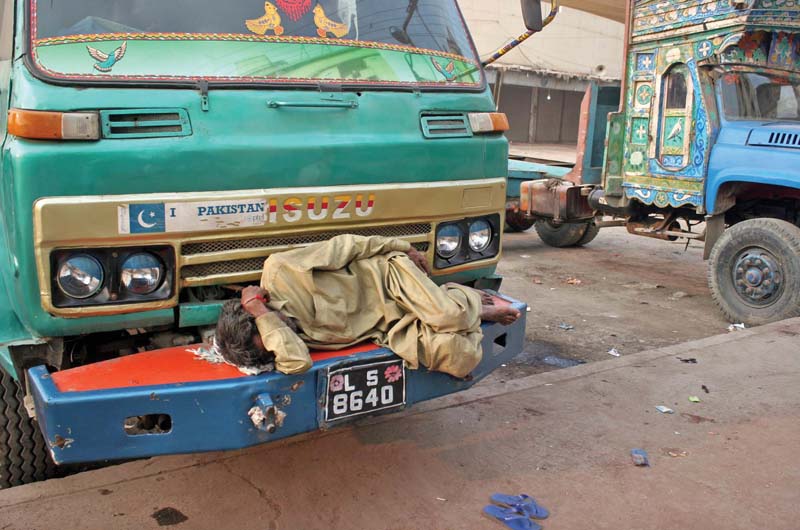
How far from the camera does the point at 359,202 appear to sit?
2.95m

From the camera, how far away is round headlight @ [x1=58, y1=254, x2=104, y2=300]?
248 centimetres

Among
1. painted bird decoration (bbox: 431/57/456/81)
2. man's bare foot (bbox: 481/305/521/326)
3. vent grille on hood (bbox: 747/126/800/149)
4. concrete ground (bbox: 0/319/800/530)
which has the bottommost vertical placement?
concrete ground (bbox: 0/319/800/530)

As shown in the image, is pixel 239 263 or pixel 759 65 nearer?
pixel 239 263

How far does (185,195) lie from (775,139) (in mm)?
5326

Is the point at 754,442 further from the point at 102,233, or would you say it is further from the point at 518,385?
the point at 102,233

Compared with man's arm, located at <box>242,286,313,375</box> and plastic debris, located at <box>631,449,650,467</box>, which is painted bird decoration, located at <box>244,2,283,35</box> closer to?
man's arm, located at <box>242,286,313,375</box>

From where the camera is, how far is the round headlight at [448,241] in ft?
10.7

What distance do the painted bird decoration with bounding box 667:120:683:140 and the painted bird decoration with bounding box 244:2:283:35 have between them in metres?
4.89

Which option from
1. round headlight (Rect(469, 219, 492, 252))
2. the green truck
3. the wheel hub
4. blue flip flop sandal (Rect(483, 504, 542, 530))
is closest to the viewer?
the green truck

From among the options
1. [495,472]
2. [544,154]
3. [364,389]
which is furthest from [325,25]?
[544,154]

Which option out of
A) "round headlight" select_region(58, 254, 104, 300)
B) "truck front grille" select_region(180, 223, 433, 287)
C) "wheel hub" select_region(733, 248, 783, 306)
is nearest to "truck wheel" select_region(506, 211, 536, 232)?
"wheel hub" select_region(733, 248, 783, 306)

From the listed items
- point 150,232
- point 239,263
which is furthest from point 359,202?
point 150,232

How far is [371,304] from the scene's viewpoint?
9.33ft

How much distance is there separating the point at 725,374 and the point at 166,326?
3526 mm
